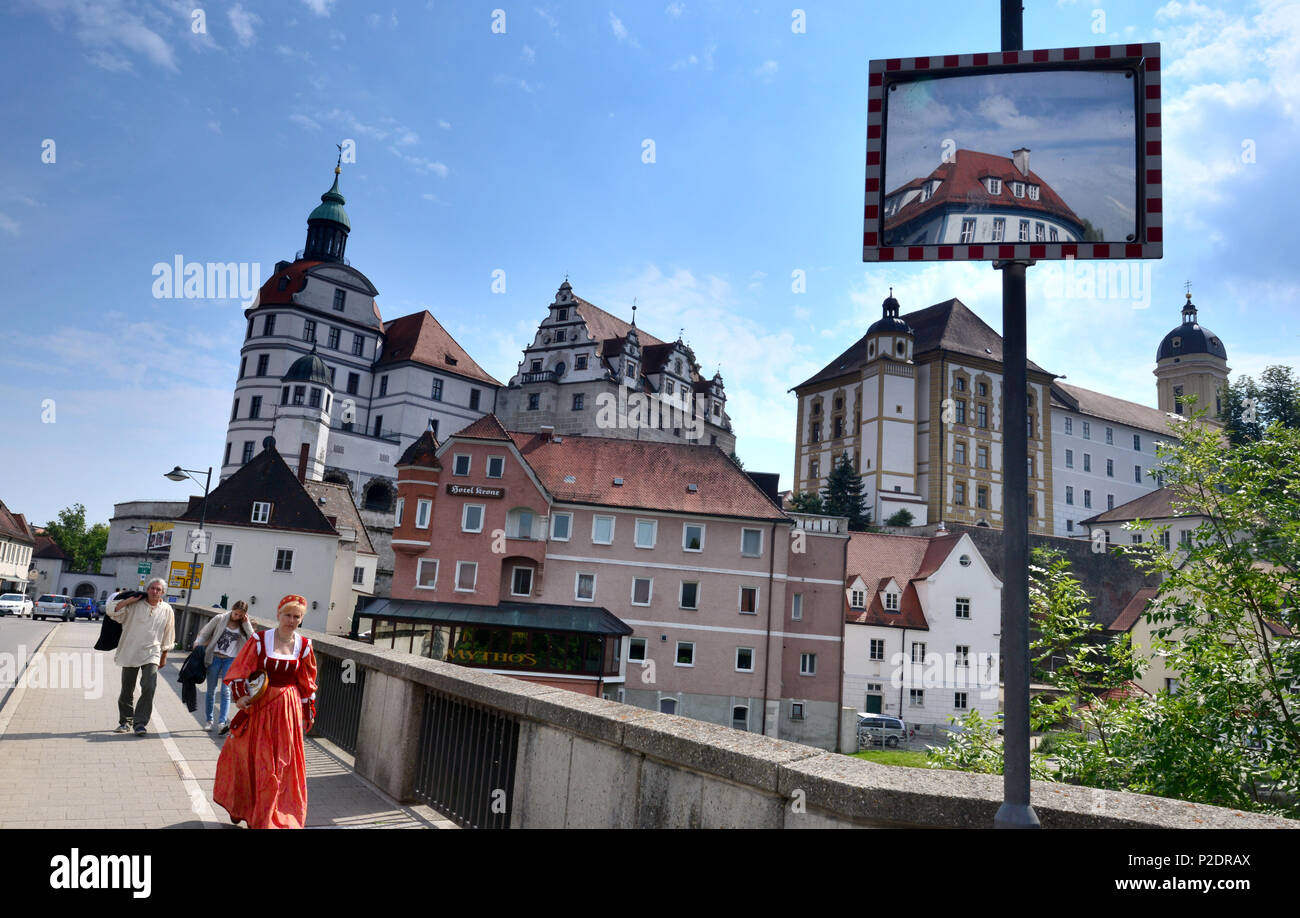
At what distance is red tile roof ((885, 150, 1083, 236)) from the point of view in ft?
13.3

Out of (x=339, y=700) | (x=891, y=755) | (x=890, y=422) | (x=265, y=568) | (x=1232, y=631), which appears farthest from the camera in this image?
(x=890, y=422)

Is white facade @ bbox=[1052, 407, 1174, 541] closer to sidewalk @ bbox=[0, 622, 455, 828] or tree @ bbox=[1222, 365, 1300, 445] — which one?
tree @ bbox=[1222, 365, 1300, 445]

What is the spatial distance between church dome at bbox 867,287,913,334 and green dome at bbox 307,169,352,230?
54843mm

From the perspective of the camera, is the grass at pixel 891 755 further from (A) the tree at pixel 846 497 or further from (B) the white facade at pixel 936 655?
(A) the tree at pixel 846 497

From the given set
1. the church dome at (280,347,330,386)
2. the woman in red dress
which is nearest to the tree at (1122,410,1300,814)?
the woman in red dress

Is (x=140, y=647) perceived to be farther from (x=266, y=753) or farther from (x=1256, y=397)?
(x=1256, y=397)

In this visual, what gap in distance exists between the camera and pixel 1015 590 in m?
3.42

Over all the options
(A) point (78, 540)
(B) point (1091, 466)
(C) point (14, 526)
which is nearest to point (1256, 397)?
(B) point (1091, 466)

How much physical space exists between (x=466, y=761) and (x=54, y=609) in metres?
64.1

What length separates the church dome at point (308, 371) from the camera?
80.6 meters

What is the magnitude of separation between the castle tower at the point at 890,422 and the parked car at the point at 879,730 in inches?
1495
